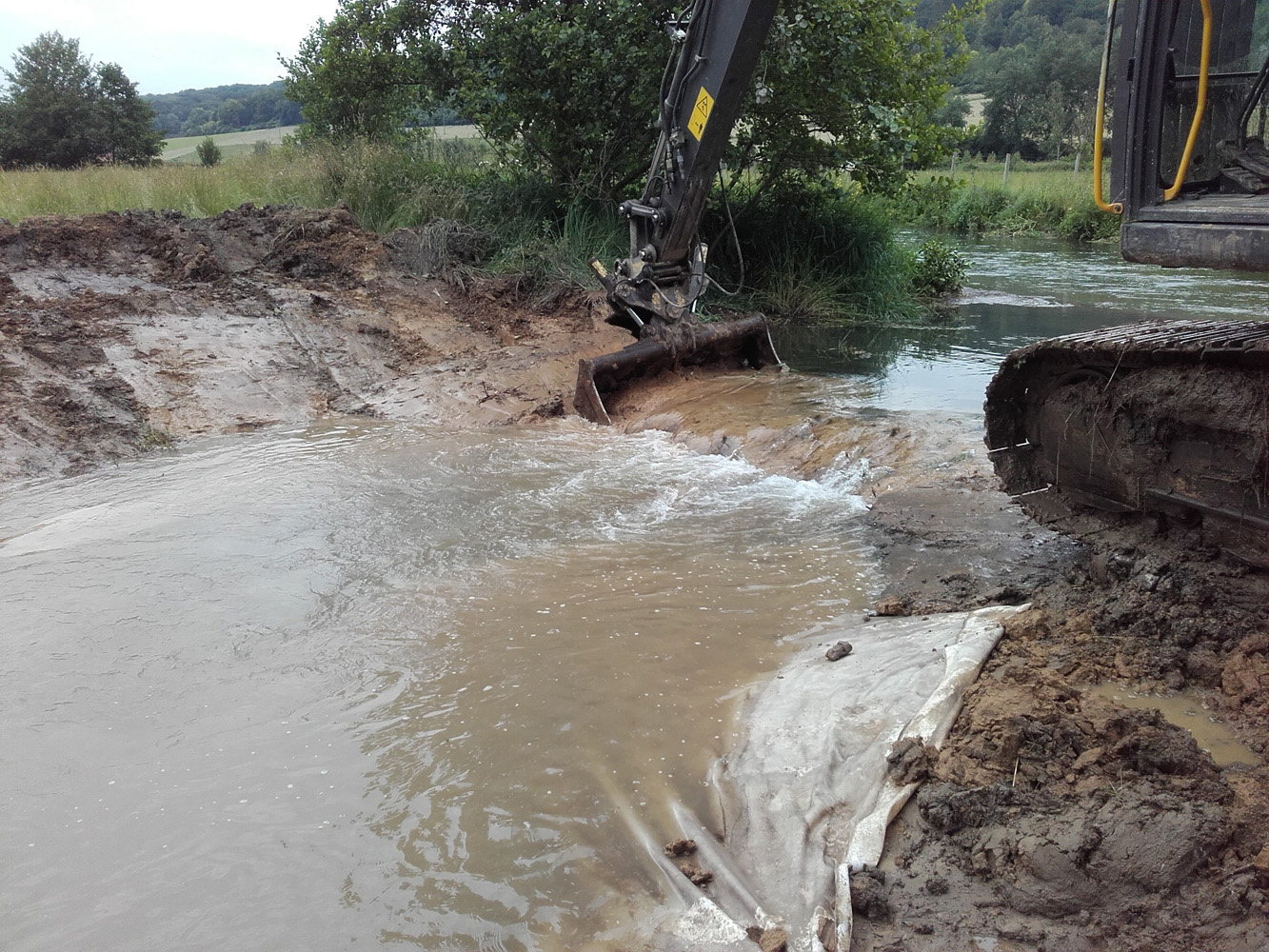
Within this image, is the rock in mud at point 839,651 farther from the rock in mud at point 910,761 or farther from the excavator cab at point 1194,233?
the excavator cab at point 1194,233

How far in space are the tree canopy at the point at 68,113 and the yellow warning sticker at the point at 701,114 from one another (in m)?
28.8

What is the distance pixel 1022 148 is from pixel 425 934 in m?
40.1

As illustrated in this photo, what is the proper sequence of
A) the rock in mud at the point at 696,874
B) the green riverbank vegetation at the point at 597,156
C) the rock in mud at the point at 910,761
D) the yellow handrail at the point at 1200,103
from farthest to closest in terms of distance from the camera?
the green riverbank vegetation at the point at 597,156 < the yellow handrail at the point at 1200,103 < the rock in mud at the point at 910,761 < the rock in mud at the point at 696,874

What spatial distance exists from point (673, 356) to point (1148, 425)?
15.4 feet

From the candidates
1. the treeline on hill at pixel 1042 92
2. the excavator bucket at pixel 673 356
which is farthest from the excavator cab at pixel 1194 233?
the treeline on hill at pixel 1042 92

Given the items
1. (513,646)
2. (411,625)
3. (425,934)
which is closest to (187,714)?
(411,625)

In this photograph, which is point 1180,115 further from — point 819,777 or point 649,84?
point 649,84

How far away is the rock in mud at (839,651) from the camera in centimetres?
341

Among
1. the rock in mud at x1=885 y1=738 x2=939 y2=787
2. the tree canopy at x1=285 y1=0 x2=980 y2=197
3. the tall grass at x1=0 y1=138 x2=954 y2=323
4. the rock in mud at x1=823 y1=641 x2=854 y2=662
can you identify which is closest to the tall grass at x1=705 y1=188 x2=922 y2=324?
the tall grass at x1=0 y1=138 x2=954 y2=323

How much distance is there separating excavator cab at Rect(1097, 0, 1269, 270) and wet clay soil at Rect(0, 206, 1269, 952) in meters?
1.18

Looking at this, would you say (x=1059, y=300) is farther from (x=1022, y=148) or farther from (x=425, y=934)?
(x=1022, y=148)

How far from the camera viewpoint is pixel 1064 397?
A: 387 cm

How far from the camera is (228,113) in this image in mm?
79562

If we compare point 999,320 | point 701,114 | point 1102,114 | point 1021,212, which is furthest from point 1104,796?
point 1021,212
